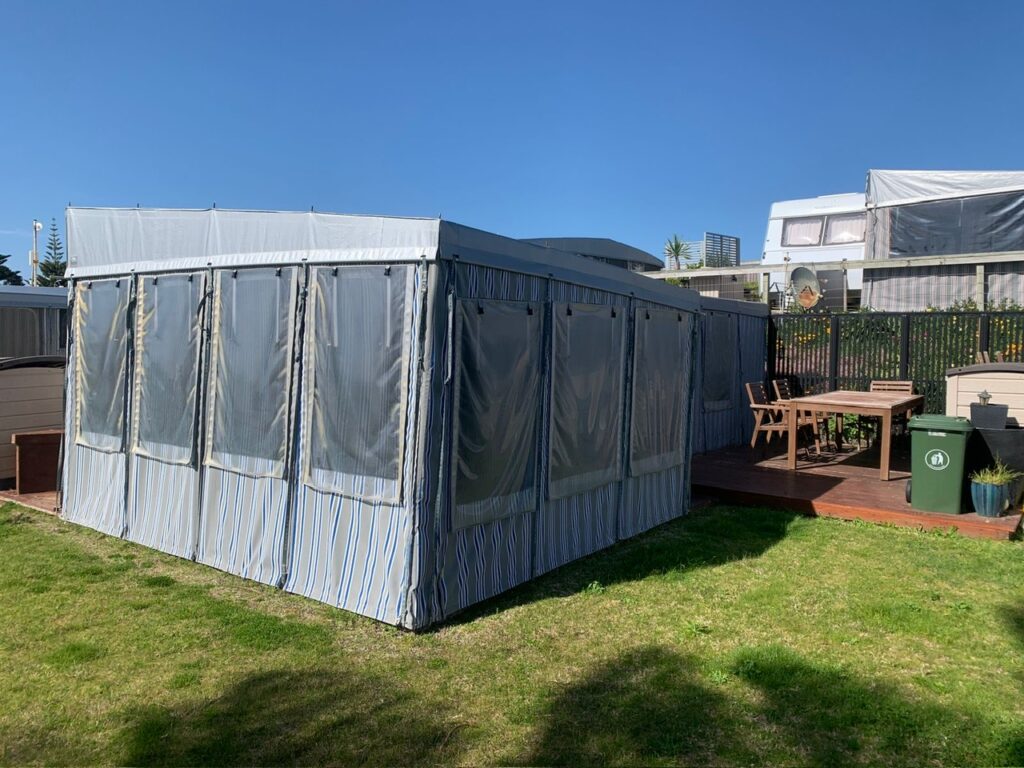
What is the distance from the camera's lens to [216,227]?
5258mm

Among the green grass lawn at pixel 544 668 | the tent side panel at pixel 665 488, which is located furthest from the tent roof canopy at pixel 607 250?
the green grass lawn at pixel 544 668

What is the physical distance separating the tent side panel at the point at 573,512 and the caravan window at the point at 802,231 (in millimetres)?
15421

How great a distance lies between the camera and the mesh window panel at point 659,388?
246 inches

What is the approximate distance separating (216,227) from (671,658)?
13.1ft

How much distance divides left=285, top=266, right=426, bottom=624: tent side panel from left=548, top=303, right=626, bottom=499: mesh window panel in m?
1.24

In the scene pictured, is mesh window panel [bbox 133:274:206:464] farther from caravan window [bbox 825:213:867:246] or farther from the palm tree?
the palm tree

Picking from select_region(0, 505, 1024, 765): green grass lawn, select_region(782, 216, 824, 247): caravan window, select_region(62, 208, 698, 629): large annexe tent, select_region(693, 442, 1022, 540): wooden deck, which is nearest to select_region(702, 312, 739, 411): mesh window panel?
select_region(693, 442, 1022, 540): wooden deck

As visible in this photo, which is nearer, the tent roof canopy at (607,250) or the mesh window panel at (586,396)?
the mesh window panel at (586,396)

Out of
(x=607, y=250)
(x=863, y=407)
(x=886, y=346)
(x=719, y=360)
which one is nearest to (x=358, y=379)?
(x=863, y=407)

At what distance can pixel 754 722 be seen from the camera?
130 inches

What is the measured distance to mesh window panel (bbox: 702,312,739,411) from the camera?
33.8 ft

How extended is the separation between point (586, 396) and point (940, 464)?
3.68 meters

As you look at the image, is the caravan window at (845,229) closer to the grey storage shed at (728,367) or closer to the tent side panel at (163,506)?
the grey storage shed at (728,367)

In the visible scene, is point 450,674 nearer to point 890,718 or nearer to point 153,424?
point 890,718
